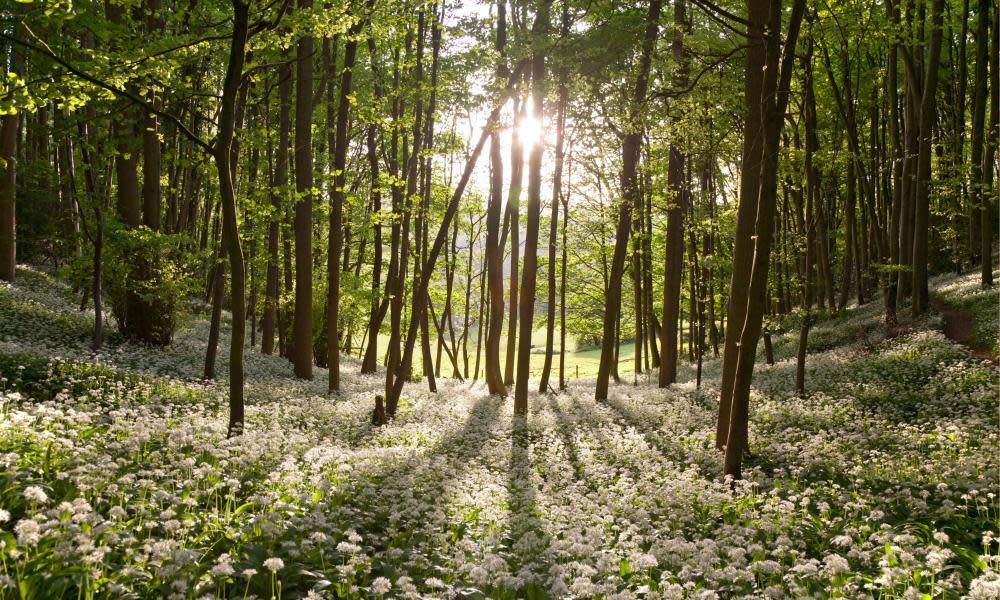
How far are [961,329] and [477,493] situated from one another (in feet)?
56.7

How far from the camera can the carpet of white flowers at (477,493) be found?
4719mm

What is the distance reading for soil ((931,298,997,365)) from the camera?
52.4 ft

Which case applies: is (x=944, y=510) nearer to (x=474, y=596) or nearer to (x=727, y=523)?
(x=727, y=523)

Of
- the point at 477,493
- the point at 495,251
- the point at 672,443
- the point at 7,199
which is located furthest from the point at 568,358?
the point at 477,493

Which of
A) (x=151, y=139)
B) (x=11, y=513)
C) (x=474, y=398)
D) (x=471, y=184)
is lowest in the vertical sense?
(x=474, y=398)

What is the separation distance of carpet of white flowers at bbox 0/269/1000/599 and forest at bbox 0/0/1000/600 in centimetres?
6

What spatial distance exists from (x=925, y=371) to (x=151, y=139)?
2165 cm

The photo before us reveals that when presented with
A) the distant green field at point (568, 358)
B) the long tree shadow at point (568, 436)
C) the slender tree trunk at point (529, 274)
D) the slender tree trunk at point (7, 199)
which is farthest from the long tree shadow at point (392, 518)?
the distant green field at point (568, 358)

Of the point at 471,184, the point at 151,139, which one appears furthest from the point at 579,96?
the point at 471,184

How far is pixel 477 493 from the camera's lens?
827 centimetres

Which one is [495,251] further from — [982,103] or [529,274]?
[982,103]

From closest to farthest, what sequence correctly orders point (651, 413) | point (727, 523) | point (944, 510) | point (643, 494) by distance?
point (944, 510) < point (727, 523) < point (643, 494) < point (651, 413)

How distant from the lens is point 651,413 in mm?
16422

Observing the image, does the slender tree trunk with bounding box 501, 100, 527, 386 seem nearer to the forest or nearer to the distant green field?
the forest
